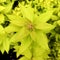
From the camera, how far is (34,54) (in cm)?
154

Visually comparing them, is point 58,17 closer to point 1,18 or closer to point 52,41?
point 52,41

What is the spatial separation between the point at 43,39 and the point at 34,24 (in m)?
Answer: 0.13

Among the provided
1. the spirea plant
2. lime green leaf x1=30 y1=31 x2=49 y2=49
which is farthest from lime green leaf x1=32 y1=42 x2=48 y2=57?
lime green leaf x1=30 y1=31 x2=49 y2=49

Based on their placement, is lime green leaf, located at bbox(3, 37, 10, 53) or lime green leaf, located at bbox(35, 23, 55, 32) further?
lime green leaf, located at bbox(3, 37, 10, 53)

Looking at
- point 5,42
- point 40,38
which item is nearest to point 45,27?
point 40,38

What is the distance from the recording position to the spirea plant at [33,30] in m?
1.30

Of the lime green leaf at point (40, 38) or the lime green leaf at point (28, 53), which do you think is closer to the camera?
the lime green leaf at point (40, 38)

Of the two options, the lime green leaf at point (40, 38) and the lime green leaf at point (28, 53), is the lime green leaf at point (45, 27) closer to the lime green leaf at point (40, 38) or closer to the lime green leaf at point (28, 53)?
the lime green leaf at point (40, 38)

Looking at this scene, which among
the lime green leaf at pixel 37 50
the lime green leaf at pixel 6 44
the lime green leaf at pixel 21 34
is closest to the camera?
the lime green leaf at pixel 21 34

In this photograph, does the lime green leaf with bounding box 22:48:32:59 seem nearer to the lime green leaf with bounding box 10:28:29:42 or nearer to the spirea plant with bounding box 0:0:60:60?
the spirea plant with bounding box 0:0:60:60

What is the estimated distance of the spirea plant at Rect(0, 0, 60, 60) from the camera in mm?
1301

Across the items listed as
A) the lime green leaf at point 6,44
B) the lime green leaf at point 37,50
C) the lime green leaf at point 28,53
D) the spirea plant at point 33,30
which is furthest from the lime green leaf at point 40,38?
the lime green leaf at point 6,44

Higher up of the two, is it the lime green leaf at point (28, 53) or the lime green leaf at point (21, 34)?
the lime green leaf at point (21, 34)

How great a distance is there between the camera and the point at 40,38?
1.30m
